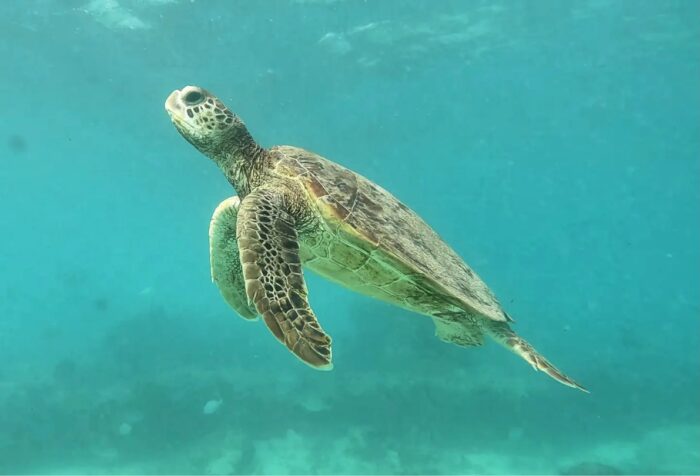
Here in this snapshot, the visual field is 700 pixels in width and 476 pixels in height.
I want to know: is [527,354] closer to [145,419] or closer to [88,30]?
[145,419]

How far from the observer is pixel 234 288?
16.5 feet

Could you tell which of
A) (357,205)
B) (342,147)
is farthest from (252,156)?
(342,147)

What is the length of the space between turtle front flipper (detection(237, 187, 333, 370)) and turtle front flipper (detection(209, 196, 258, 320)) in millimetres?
1098

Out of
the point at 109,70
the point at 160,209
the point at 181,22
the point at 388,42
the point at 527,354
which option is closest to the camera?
the point at 527,354

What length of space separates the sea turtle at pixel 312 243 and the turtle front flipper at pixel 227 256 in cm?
1

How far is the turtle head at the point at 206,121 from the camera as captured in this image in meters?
4.31

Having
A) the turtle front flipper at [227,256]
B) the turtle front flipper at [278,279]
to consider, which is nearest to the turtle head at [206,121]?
the turtle front flipper at [227,256]

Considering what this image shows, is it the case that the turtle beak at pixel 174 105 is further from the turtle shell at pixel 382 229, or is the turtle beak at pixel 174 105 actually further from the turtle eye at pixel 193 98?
the turtle shell at pixel 382 229

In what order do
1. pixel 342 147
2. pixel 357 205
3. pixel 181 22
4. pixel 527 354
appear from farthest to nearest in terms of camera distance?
1. pixel 342 147
2. pixel 181 22
3. pixel 527 354
4. pixel 357 205

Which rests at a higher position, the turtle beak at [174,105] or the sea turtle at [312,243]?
the turtle beak at [174,105]

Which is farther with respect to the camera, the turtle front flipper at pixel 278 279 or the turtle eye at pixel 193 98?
the turtle eye at pixel 193 98

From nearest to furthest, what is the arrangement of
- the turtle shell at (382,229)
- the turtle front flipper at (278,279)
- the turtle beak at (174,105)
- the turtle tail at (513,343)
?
the turtle front flipper at (278,279) < the turtle shell at (382,229) < the turtle tail at (513,343) < the turtle beak at (174,105)

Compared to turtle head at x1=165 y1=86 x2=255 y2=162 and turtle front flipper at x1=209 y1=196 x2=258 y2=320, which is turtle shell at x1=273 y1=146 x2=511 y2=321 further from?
turtle front flipper at x1=209 y1=196 x2=258 y2=320

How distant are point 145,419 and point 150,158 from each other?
2802 cm
